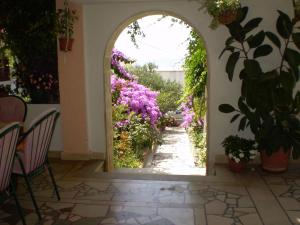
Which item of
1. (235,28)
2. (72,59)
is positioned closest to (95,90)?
(72,59)

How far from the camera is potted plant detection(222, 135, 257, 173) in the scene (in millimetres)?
4223

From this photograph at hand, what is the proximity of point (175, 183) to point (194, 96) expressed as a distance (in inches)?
138

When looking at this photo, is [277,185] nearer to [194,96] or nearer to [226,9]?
[226,9]

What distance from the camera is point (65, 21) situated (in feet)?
15.0

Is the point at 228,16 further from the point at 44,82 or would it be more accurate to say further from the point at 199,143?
the point at 199,143

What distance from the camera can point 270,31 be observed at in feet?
14.5

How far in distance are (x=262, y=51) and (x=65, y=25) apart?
2.47 meters

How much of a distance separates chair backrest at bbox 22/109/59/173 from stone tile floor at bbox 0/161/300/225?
484mm

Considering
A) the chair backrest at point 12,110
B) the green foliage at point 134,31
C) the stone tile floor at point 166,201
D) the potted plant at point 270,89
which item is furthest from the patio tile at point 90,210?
the green foliage at point 134,31

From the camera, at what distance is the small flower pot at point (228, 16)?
12.5 ft

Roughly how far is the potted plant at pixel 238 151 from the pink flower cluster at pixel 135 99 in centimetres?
302

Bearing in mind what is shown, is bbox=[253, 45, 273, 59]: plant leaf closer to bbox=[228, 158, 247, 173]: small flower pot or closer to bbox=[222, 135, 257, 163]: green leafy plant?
bbox=[222, 135, 257, 163]: green leafy plant

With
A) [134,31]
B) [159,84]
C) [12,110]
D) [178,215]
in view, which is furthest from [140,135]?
[159,84]

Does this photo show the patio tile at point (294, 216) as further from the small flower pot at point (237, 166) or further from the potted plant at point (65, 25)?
the potted plant at point (65, 25)
